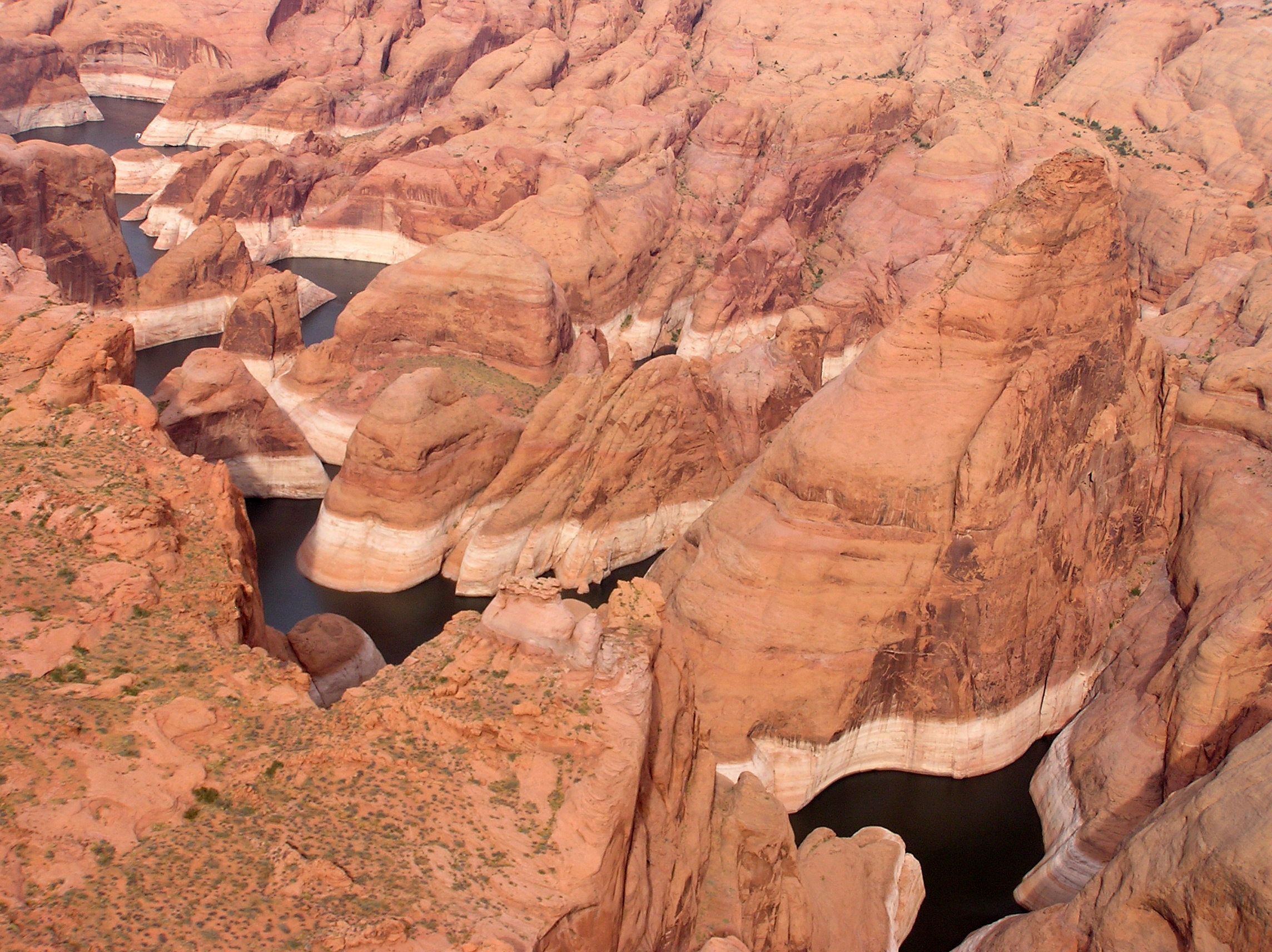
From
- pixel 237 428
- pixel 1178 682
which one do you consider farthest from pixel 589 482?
pixel 1178 682

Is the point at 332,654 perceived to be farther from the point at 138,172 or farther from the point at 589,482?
the point at 138,172

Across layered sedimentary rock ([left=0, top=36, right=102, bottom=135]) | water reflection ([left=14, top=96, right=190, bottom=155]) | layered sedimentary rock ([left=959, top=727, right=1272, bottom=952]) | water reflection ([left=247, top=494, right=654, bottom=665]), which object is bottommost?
water reflection ([left=14, top=96, right=190, bottom=155])

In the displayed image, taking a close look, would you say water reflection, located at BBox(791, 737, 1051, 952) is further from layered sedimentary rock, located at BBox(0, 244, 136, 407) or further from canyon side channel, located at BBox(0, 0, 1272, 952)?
layered sedimentary rock, located at BBox(0, 244, 136, 407)

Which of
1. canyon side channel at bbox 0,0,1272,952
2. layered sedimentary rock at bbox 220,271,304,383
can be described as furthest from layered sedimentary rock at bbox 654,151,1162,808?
layered sedimentary rock at bbox 220,271,304,383

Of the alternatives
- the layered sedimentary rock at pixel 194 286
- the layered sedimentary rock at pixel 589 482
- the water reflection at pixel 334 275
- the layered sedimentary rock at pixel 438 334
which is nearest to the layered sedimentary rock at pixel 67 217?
the layered sedimentary rock at pixel 194 286

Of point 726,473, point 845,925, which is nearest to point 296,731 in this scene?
point 845,925

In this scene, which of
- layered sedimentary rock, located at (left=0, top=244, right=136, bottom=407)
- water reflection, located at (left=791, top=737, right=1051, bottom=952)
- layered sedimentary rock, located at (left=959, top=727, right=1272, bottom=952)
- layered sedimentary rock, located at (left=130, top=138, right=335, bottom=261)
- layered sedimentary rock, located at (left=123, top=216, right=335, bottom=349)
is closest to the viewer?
layered sedimentary rock, located at (left=959, top=727, right=1272, bottom=952)
